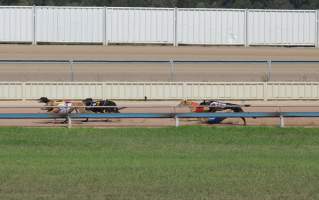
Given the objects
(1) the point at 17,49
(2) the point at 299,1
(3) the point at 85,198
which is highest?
(2) the point at 299,1

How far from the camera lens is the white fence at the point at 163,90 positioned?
26.7 m

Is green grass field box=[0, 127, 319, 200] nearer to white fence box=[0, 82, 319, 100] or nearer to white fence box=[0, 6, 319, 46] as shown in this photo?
Answer: white fence box=[0, 82, 319, 100]

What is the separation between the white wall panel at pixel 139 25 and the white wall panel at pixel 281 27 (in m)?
3.83

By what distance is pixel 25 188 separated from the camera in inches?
401

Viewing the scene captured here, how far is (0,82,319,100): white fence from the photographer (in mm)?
26734

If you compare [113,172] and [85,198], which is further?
[113,172]

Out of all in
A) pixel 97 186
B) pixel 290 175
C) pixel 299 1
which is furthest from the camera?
pixel 299 1

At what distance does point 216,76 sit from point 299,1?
38.1 meters

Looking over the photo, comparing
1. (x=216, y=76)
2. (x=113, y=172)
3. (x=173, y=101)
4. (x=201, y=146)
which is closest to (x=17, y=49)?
(x=216, y=76)

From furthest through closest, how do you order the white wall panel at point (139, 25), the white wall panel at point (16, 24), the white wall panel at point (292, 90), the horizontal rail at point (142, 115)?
the white wall panel at point (139, 25)
the white wall panel at point (16, 24)
the white wall panel at point (292, 90)
the horizontal rail at point (142, 115)

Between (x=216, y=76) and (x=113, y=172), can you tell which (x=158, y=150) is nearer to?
(x=113, y=172)

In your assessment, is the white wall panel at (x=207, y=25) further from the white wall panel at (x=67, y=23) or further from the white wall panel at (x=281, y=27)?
the white wall panel at (x=67, y=23)

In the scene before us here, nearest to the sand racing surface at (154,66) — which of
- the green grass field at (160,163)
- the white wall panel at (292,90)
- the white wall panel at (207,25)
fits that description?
the white wall panel at (207,25)

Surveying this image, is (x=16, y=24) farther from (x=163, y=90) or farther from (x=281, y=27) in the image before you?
(x=163, y=90)
